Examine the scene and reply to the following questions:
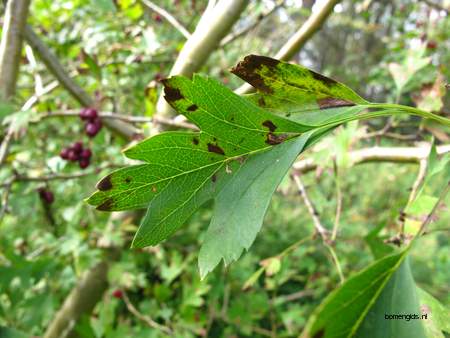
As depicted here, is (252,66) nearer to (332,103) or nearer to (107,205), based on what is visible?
(332,103)

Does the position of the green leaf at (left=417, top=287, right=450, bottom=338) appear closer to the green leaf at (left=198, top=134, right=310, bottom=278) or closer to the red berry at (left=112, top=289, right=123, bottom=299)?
the green leaf at (left=198, top=134, right=310, bottom=278)

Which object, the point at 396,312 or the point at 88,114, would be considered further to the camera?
the point at 88,114

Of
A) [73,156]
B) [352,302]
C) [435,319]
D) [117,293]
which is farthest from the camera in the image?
[117,293]

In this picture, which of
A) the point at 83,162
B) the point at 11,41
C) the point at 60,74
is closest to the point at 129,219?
the point at 83,162

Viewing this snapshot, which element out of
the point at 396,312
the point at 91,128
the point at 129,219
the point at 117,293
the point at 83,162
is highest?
the point at 396,312

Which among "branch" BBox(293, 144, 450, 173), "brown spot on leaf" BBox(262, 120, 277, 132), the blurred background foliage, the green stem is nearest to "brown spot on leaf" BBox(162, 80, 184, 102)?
"brown spot on leaf" BBox(262, 120, 277, 132)

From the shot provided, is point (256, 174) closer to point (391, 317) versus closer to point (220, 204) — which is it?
point (220, 204)
